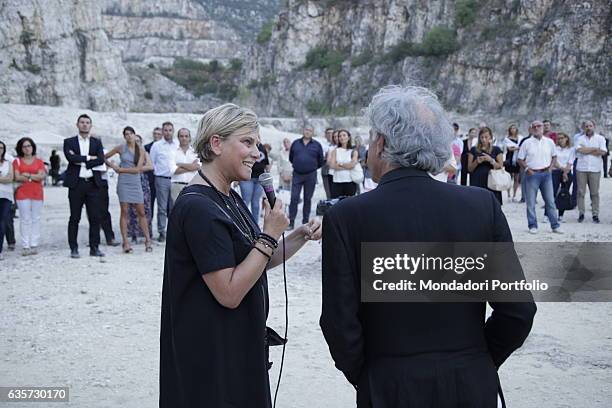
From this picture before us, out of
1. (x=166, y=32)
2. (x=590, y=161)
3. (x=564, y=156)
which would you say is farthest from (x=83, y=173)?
(x=166, y=32)

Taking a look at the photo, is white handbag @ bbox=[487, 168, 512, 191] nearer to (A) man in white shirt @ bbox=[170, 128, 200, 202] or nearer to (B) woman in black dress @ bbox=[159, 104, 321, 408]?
(A) man in white shirt @ bbox=[170, 128, 200, 202]

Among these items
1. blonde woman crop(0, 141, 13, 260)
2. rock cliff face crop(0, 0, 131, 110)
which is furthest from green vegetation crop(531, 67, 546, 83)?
blonde woman crop(0, 141, 13, 260)

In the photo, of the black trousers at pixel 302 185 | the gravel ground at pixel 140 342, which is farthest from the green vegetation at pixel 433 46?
the gravel ground at pixel 140 342

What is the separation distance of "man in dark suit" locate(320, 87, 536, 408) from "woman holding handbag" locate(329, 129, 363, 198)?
9429mm

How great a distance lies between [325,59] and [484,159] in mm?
71176

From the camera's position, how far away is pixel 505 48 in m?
59.9

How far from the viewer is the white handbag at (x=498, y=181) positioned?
33.7ft

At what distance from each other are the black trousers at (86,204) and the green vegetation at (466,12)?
62.7 meters

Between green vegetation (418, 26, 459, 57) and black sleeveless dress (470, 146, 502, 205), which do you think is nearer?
black sleeveless dress (470, 146, 502, 205)

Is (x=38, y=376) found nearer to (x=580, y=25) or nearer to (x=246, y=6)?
(x=580, y=25)

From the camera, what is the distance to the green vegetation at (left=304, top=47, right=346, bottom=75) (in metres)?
77.7

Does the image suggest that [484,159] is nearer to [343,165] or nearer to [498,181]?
[498,181]

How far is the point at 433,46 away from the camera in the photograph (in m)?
67.2

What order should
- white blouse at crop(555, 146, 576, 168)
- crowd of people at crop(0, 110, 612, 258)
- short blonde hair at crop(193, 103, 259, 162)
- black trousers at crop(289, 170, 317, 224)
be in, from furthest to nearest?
white blouse at crop(555, 146, 576, 168) → black trousers at crop(289, 170, 317, 224) → crowd of people at crop(0, 110, 612, 258) → short blonde hair at crop(193, 103, 259, 162)
